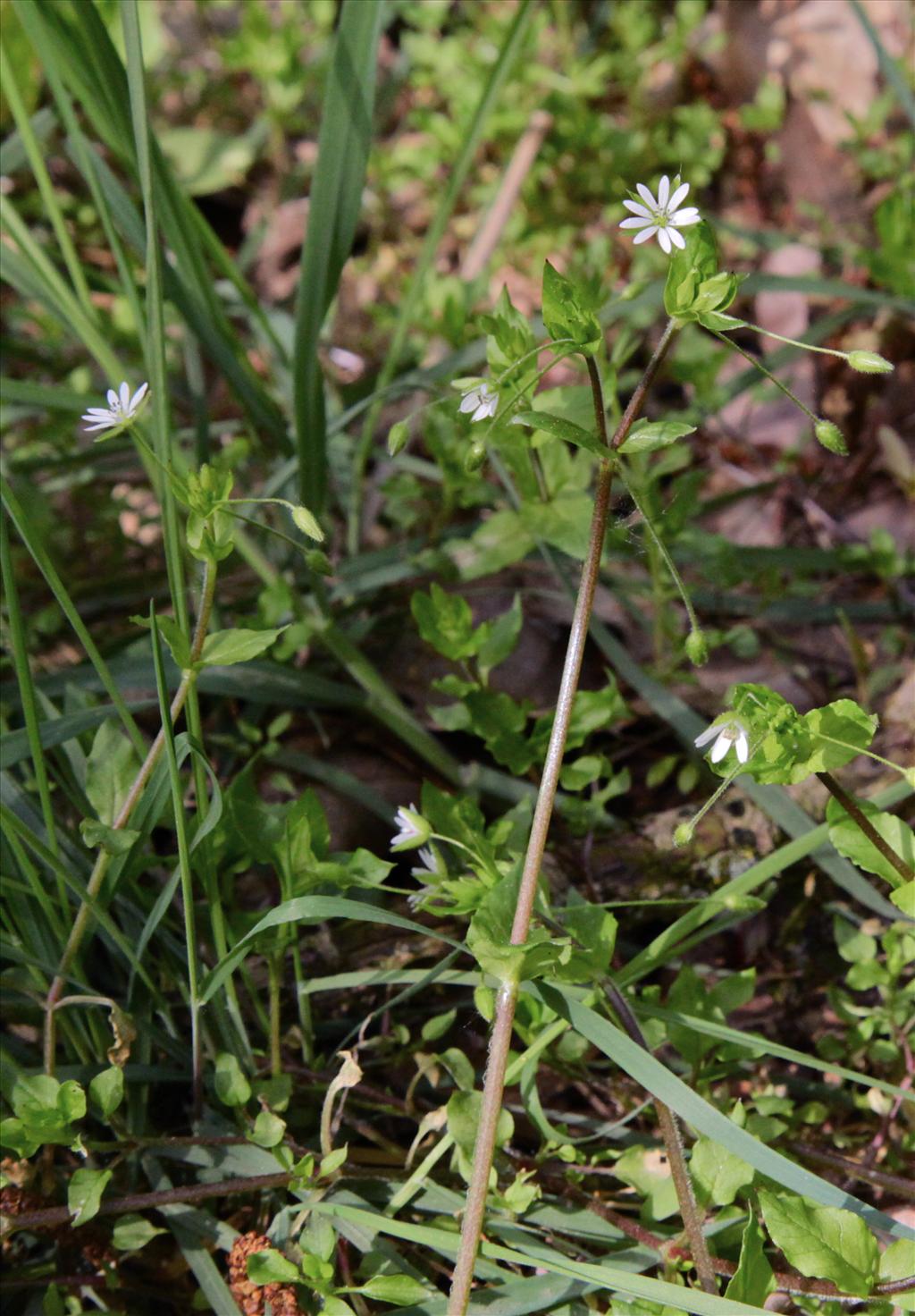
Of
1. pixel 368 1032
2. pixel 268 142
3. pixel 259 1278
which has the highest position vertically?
pixel 268 142

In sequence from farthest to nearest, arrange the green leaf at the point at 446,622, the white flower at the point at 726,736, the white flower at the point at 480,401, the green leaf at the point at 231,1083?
1. the green leaf at the point at 446,622
2. the green leaf at the point at 231,1083
3. the white flower at the point at 480,401
4. the white flower at the point at 726,736

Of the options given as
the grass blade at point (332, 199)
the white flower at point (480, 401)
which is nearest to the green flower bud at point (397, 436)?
the white flower at point (480, 401)

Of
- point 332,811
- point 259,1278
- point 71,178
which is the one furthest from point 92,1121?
point 71,178

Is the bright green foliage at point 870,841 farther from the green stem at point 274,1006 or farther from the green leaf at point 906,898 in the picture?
the green stem at point 274,1006

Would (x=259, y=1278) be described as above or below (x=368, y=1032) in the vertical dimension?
above

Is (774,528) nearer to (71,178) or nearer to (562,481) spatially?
(562,481)
